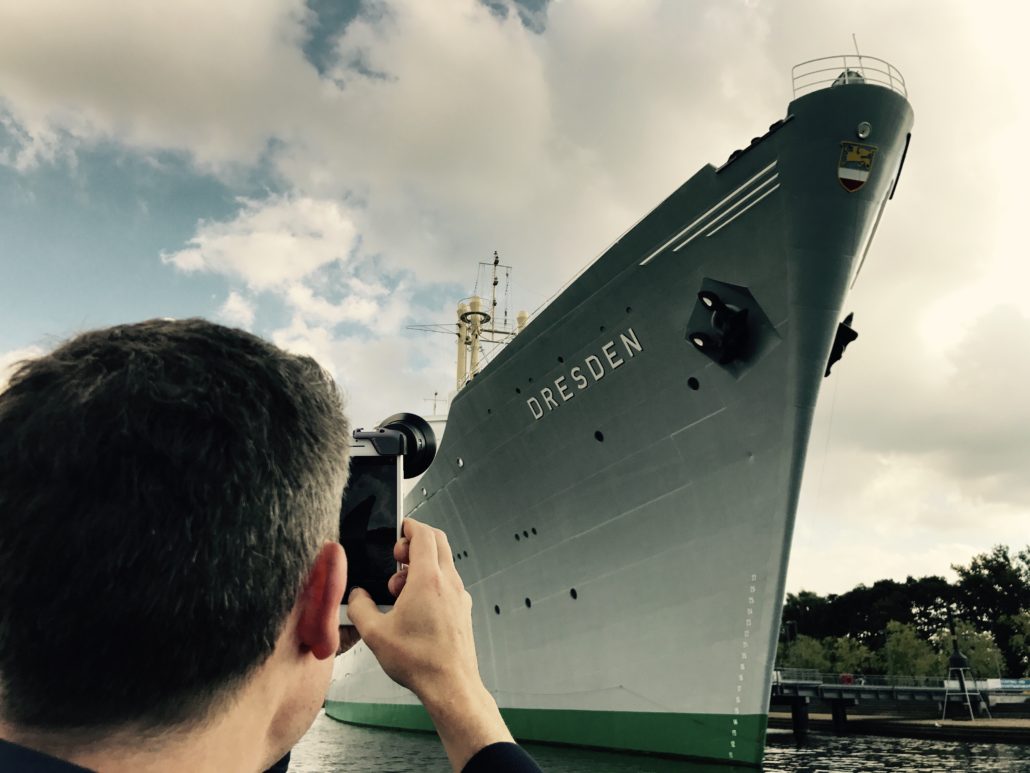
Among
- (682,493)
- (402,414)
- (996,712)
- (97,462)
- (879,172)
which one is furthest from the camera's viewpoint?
(996,712)

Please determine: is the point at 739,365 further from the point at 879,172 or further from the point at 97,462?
the point at 97,462

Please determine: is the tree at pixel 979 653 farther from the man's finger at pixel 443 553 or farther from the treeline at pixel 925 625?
the man's finger at pixel 443 553

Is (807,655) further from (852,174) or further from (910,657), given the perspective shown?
(852,174)

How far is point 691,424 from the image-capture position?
41.3ft

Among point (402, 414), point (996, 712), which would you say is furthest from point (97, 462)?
point (996, 712)

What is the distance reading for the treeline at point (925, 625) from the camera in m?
54.5

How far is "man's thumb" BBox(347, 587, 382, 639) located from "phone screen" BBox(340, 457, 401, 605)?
0.56ft

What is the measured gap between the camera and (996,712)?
39188 mm

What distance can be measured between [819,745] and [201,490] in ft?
94.8

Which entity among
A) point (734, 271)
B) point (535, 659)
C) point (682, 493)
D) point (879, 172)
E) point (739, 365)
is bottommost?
point (535, 659)

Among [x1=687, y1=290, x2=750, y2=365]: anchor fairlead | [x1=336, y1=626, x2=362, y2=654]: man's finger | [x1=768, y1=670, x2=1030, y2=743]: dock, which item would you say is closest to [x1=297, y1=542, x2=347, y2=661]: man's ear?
[x1=336, y1=626, x2=362, y2=654]: man's finger

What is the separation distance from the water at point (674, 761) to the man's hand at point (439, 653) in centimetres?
1288

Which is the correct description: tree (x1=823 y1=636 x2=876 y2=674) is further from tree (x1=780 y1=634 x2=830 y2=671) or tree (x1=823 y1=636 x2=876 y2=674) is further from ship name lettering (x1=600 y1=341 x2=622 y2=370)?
ship name lettering (x1=600 y1=341 x2=622 y2=370)

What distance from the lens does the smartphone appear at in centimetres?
151
